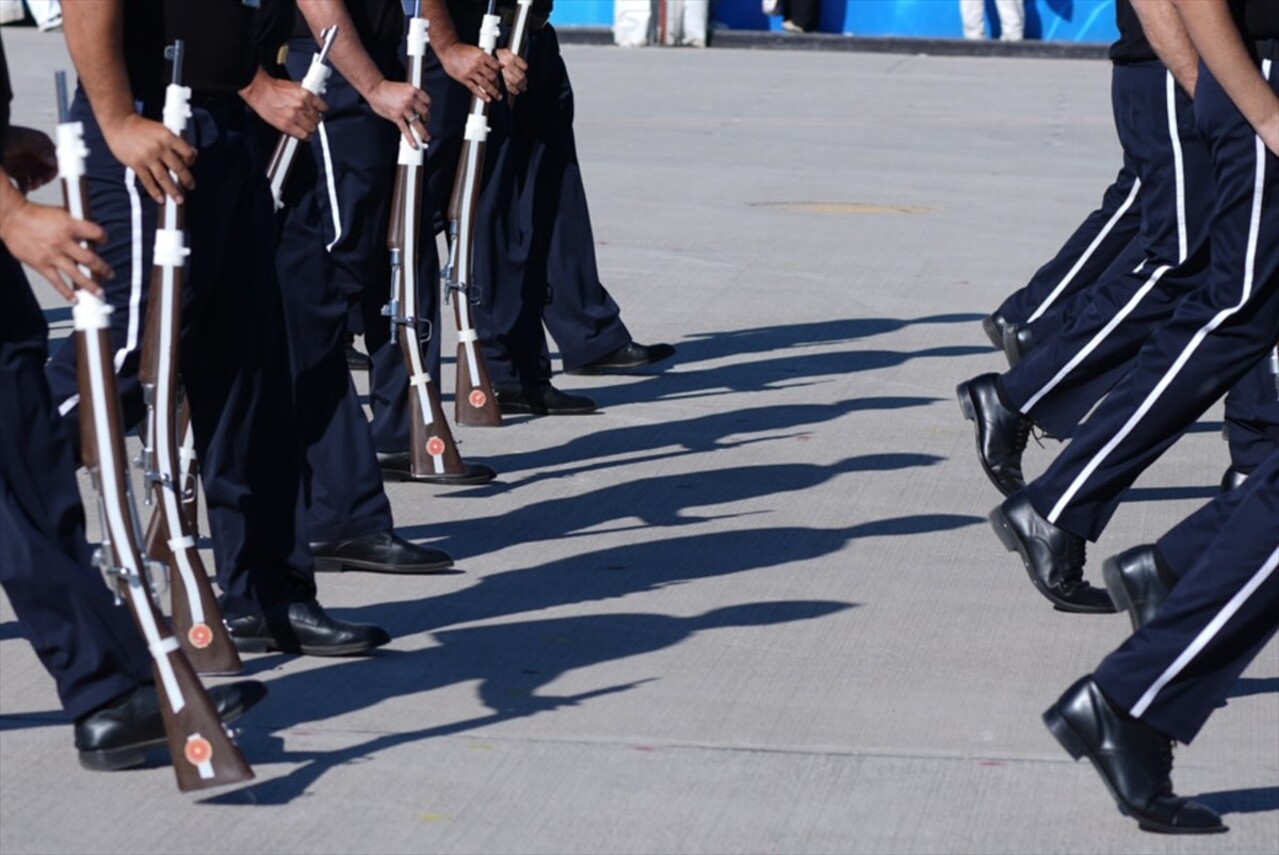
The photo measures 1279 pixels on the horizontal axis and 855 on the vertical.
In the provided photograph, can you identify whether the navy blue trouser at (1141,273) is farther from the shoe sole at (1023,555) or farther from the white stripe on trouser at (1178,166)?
the shoe sole at (1023,555)

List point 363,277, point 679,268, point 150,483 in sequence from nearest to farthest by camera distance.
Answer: point 150,483 < point 363,277 < point 679,268

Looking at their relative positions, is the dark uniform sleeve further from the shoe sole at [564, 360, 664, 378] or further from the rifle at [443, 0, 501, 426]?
the shoe sole at [564, 360, 664, 378]

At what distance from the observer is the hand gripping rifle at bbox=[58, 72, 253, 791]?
4.21 m

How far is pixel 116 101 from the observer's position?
454 cm

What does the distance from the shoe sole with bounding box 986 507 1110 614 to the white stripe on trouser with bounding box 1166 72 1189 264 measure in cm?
89

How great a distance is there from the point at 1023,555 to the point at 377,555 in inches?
61.6

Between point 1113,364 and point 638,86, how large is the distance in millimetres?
15020

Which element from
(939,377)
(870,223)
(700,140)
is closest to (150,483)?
(939,377)

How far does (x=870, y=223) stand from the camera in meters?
13.2

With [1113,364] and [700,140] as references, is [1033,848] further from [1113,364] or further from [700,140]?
[700,140]

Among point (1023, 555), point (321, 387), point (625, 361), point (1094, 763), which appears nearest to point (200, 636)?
point (321, 387)

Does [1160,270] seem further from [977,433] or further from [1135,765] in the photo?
[1135,765]

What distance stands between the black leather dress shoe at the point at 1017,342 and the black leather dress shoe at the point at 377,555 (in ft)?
9.88

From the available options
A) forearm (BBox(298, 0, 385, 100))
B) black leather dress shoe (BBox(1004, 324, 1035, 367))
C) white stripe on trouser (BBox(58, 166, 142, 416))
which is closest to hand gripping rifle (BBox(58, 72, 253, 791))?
white stripe on trouser (BBox(58, 166, 142, 416))
